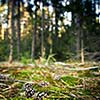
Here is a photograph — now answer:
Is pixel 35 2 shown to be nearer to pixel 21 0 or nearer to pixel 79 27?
pixel 21 0

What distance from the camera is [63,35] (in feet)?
73.7

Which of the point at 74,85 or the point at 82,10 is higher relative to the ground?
the point at 82,10

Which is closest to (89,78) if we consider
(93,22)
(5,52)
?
(93,22)

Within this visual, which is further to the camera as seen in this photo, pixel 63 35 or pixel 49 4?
pixel 63 35

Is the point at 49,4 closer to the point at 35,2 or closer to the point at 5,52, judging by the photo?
the point at 35,2

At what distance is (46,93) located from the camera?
2520 mm

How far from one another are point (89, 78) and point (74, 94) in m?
0.64

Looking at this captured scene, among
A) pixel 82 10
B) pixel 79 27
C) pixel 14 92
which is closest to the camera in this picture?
pixel 14 92

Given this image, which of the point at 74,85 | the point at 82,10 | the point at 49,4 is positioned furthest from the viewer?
the point at 49,4

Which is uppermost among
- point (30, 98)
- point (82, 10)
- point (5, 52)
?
point (82, 10)

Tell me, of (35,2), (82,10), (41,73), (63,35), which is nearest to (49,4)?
(35,2)

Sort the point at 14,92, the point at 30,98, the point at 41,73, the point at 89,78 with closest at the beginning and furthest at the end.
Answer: the point at 30,98 < the point at 14,92 < the point at 89,78 < the point at 41,73

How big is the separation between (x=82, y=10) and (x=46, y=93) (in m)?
11.3

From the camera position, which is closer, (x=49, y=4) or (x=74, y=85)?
(x=74, y=85)
